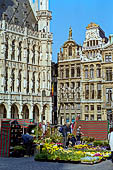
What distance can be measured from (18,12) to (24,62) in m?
7.46

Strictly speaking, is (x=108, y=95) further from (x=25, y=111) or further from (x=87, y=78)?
(x=25, y=111)

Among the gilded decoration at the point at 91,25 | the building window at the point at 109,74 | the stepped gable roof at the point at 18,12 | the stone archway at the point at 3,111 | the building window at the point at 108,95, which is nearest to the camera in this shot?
the stone archway at the point at 3,111

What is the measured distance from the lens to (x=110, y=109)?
38719mm

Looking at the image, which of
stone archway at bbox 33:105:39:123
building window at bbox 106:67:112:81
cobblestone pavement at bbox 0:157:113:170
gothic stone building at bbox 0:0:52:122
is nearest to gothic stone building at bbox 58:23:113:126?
building window at bbox 106:67:112:81

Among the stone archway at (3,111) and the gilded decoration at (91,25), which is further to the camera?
the gilded decoration at (91,25)

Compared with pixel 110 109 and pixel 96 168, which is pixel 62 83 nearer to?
pixel 110 109

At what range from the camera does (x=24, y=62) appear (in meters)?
39.9

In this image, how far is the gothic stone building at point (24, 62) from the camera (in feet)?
124

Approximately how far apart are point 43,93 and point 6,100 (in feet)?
19.2

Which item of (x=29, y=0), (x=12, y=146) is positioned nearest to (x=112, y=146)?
(x=12, y=146)

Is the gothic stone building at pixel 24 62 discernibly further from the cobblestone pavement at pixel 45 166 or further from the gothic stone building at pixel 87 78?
the cobblestone pavement at pixel 45 166

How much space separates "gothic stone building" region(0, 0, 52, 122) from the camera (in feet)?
124

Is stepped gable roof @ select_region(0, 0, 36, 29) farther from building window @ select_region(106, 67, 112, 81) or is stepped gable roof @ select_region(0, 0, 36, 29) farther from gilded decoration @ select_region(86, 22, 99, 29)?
building window @ select_region(106, 67, 112, 81)

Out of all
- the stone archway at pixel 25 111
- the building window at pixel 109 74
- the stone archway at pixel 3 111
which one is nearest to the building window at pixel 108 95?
the building window at pixel 109 74
